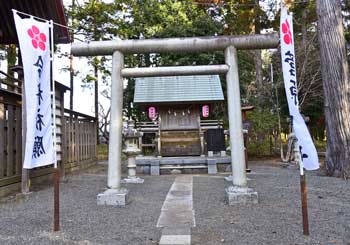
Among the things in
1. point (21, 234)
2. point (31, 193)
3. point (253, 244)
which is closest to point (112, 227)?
point (21, 234)

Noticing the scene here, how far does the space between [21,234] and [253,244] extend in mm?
2757

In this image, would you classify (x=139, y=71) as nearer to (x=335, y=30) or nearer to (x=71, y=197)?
(x=71, y=197)

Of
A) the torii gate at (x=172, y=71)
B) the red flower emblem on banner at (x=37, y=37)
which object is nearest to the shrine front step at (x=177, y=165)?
the torii gate at (x=172, y=71)

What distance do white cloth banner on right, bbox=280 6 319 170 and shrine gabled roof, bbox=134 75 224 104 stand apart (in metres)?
8.13

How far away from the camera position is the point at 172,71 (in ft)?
19.8

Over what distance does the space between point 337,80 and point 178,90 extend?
6.01 metres

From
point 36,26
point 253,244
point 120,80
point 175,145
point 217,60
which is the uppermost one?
point 217,60

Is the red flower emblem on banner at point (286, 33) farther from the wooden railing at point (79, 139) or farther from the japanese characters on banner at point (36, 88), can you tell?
the wooden railing at point (79, 139)

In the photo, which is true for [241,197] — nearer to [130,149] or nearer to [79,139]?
[130,149]

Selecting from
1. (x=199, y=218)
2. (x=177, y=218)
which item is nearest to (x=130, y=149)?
(x=177, y=218)

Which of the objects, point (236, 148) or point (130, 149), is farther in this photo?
point (130, 149)

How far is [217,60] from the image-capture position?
54.4ft

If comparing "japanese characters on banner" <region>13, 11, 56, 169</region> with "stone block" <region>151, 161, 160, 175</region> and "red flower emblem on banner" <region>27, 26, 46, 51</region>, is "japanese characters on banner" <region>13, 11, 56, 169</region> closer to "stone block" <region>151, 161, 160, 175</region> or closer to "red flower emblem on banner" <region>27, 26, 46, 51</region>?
"red flower emblem on banner" <region>27, 26, 46, 51</region>

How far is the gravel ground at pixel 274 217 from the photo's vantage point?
12.2ft
